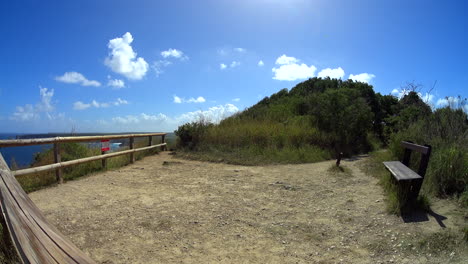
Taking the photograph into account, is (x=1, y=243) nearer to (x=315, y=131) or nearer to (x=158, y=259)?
(x=158, y=259)

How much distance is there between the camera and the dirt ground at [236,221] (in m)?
3.45

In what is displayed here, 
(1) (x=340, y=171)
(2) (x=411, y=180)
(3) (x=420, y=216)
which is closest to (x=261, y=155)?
(1) (x=340, y=171)

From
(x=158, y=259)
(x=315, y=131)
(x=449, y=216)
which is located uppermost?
(x=315, y=131)

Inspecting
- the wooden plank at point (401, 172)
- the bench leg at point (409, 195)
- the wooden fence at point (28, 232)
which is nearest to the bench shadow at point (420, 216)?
the bench leg at point (409, 195)

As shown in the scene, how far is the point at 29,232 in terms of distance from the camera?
4.76ft

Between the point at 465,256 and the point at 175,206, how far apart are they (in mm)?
4053

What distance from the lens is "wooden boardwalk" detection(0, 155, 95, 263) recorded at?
4.49ft

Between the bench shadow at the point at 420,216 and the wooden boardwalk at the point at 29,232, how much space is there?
4.20 metres

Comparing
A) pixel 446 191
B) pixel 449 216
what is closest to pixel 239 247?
pixel 449 216

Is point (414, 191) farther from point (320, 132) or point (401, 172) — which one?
point (320, 132)

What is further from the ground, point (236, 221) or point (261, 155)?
point (261, 155)

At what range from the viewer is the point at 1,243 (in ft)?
5.89

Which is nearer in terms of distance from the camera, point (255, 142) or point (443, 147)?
point (443, 147)

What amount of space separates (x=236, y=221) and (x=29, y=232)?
11.1 ft
